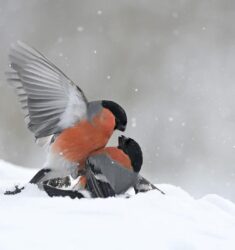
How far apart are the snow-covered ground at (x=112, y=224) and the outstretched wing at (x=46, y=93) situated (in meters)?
0.61

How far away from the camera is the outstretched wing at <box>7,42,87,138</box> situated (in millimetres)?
2961

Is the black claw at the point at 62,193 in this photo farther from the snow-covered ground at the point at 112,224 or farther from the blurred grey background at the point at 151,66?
the blurred grey background at the point at 151,66

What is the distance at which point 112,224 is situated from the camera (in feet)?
6.52

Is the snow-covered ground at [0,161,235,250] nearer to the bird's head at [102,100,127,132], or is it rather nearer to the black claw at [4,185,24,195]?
the black claw at [4,185,24,195]

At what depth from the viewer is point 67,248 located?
1.71m

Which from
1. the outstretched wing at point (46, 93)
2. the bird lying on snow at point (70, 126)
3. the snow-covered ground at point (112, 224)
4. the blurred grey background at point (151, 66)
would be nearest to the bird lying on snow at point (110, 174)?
the bird lying on snow at point (70, 126)

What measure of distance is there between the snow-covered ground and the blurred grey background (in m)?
5.20

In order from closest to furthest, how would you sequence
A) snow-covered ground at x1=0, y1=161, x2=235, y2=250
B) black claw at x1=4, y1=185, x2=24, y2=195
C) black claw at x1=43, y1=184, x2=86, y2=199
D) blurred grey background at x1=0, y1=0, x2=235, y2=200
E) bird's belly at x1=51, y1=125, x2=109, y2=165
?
snow-covered ground at x1=0, y1=161, x2=235, y2=250, black claw at x1=4, y1=185, x2=24, y2=195, black claw at x1=43, y1=184, x2=86, y2=199, bird's belly at x1=51, y1=125, x2=109, y2=165, blurred grey background at x1=0, y1=0, x2=235, y2=200

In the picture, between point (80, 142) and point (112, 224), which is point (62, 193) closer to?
point (80, 142)

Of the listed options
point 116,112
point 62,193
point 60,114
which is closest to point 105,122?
point 116,112

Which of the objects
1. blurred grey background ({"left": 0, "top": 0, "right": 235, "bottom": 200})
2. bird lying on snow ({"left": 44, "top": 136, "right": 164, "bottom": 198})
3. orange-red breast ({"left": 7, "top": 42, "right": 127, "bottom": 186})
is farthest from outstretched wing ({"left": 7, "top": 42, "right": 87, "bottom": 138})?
blurred grey background ({"left": 0, "top": 0, "right": 235, "bottom": 200})

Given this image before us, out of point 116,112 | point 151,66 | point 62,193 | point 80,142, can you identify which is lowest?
point 151,66

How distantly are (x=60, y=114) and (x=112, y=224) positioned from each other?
1.08m

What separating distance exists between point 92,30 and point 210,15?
156 centimetres
